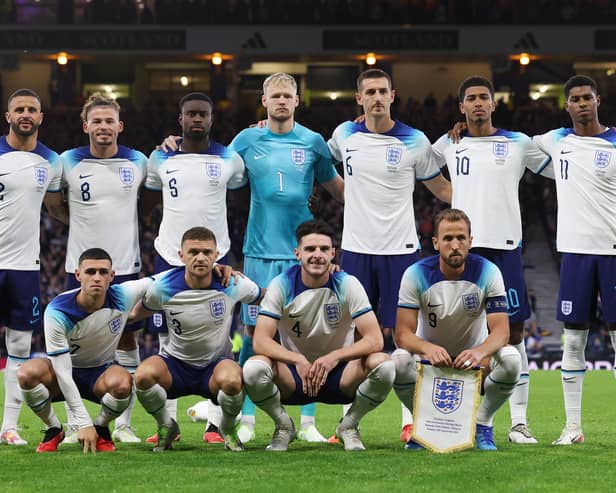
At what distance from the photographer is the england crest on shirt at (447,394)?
667 cm

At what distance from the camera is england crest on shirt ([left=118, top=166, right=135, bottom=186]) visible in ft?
26.3

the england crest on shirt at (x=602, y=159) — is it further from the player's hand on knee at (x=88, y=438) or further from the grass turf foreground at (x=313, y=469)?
the player's hand on knee at (x=88, y=438)

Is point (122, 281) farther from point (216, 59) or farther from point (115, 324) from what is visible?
point (216, 59)

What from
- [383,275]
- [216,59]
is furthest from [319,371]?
[216,59]

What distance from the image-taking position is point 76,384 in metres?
7.23

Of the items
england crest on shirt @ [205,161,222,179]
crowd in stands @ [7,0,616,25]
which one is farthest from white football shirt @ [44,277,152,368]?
crowd in stands @ [7,0,616,25]

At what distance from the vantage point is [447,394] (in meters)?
6.69

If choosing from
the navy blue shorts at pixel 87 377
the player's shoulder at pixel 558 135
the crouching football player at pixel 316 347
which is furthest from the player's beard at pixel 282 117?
the navy blue shorts at pixel 87 377

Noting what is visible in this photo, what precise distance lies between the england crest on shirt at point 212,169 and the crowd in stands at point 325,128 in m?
14.8

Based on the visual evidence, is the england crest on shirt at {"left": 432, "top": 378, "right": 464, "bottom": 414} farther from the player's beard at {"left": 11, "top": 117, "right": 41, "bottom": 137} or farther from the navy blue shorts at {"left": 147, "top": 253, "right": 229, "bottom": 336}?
the player's beard at {"left": 11, "top": 117, "right": 41, "bottom": 137}

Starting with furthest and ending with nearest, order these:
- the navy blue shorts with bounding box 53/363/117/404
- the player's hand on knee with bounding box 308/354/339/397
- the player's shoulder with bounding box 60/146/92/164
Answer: the player's shoulder with bounding box 60/146/92/164 < the navy blue shorts with bounding box 53/363/117/404 < the player's hand on knee with bounding box 308/354/339/397

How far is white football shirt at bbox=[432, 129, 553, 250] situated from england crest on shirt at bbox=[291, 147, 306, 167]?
1042 mm

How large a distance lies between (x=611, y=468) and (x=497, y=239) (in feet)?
6.51

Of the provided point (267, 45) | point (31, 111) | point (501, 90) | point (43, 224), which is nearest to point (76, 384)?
point (31, 111)
